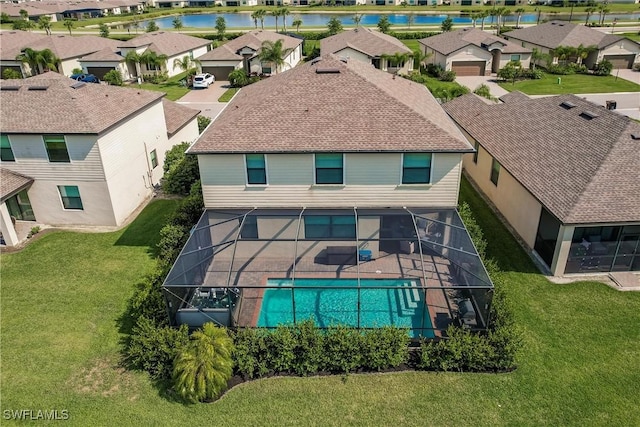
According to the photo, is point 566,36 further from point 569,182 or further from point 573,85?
point 569,182

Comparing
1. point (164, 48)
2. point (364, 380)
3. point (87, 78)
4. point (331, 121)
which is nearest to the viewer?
point (364, 380)

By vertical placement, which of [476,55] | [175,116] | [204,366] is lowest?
[204,366]

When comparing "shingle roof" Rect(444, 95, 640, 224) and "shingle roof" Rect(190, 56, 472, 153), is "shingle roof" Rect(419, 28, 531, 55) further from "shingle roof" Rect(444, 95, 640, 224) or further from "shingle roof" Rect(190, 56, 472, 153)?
"shingle roof" Rect(190, 56, 472, 153)

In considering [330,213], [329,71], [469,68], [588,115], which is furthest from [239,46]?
[330,213]

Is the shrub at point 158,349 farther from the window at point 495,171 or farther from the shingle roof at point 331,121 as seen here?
the window at point 495,171

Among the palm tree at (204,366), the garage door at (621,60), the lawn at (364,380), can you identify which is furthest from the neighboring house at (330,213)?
the garage door at (621,60)

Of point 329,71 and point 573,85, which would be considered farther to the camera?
point 573,85
